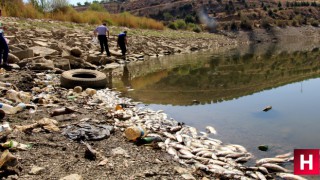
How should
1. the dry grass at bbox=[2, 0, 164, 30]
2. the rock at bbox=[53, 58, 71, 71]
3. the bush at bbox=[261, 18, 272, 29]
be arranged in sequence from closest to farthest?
1. the rock at bbox=[53, 58, 71, 71]
2. the dry grass at bbox=[2, 0, 164, 30]
3. the bush at bbox=[261, 18, 272, 29]

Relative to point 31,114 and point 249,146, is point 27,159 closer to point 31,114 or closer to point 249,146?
point 31,114

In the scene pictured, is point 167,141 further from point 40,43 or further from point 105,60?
point 40,43

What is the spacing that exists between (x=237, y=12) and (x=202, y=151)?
6875 cm

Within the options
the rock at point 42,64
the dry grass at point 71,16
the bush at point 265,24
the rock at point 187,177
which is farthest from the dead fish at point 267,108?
the bush at point 265,24

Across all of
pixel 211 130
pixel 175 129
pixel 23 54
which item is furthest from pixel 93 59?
pixel 211 130

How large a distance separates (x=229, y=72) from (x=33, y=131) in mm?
12618

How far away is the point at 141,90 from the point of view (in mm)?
11875

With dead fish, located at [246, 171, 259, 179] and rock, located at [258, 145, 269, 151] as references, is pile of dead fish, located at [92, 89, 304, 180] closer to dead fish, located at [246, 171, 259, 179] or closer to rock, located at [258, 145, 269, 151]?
dead fish, located at [246, 171, 259, 179]

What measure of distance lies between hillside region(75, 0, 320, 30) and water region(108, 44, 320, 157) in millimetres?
44973

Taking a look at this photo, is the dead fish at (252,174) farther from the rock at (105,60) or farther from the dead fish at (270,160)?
the rock at (105,60)

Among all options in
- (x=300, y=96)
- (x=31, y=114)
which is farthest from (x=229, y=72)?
(x=31, y=114)

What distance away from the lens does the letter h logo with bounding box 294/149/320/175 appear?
532cm

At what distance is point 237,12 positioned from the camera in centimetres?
7112

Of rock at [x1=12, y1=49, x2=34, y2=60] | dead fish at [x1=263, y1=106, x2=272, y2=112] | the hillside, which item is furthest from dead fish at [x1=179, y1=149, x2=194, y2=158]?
the hillside
